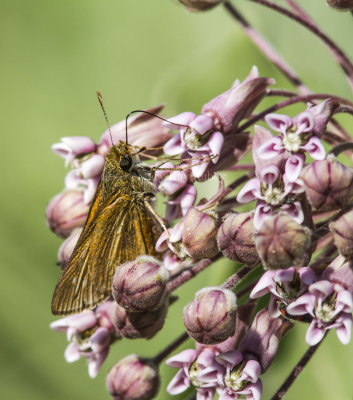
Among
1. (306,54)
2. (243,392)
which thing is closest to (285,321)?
(243,392)

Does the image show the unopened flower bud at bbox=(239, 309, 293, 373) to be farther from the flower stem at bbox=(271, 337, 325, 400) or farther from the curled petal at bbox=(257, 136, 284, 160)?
the curled petal at bbox=(257, 136, 284, 160)

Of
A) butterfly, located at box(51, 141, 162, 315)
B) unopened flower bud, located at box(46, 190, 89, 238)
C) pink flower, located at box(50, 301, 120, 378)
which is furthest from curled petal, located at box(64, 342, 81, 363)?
unopened flower bud, located at box(46, 190, 89, 238)

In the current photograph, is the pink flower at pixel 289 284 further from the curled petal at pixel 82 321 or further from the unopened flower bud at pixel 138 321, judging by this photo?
the curled petal at pixel 82 321

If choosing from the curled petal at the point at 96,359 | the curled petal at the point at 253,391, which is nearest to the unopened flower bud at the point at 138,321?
the curled petal at the point at 96,359

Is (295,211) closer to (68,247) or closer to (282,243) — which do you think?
(282,243)

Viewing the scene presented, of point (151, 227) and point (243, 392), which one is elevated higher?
point (151, 227)

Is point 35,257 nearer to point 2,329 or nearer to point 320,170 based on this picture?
point 2,329
